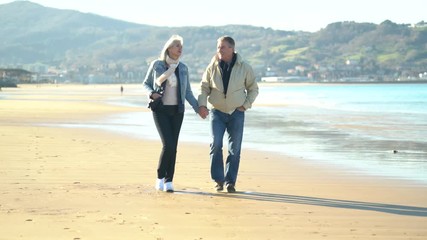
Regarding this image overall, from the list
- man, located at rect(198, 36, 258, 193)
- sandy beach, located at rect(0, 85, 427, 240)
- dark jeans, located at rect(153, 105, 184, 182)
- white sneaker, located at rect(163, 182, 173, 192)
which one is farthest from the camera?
man, located at rect(198, 36, 258, 193)

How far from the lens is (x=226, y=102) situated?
26.9 feet

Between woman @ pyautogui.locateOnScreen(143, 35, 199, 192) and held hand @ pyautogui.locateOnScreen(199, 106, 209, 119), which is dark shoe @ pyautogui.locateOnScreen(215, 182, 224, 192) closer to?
woman @ pyautogui.locateOnScreen(143, 35, 199, 192)

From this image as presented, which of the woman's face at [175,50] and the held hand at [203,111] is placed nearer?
the woman's face at [175,50]

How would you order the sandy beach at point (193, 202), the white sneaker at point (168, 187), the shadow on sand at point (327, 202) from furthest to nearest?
the white sneaker at point (168, 187), the shadow on sand at point (327, 202), the sandy beach at point (193, 202)

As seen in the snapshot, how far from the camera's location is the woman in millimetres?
8062

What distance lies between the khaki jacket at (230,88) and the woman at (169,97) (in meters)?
0.27

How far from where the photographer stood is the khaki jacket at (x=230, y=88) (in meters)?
8.20

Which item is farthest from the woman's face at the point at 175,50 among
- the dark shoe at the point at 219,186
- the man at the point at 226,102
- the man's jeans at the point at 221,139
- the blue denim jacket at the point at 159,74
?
the dark shoe at the point at 219,186

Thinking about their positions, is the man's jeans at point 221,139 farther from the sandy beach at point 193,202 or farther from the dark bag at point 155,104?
the dark bag at point 155,104

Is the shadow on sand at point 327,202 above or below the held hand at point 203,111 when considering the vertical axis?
below

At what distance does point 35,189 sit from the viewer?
7836mm

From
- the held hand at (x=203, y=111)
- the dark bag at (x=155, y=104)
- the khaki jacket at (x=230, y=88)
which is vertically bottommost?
the held hand at (x=203, y=111)

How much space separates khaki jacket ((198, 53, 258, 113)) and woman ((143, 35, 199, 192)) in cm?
27

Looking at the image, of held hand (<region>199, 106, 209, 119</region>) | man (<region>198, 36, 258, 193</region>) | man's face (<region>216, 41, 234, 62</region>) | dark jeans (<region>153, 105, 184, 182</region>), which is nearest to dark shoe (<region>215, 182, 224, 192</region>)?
man (<region>198, 36, 258, 193</region>)
